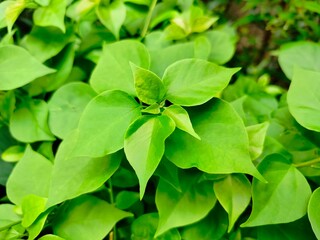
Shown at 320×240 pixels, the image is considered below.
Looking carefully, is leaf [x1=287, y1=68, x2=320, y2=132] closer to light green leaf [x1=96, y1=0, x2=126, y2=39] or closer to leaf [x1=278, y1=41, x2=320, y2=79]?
leaf [x1=278, y1=41, x2=320, y2=79]

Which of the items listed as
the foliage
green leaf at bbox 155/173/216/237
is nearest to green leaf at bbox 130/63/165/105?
the foliage

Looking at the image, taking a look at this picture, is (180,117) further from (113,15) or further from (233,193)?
(113,15)

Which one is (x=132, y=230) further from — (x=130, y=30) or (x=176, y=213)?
(x=130, y=30)

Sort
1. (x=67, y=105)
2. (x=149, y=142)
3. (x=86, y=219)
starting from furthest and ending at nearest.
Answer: (x=67, y=105) < (x=86, y=219) < (x=149, y=142)

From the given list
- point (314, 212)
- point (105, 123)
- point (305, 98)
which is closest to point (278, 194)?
point (314, 212)

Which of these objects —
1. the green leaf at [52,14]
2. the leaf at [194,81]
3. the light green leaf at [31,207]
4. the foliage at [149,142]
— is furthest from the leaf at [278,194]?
the green leaf at [52,14]

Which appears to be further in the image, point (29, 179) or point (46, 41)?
point (46, 41)

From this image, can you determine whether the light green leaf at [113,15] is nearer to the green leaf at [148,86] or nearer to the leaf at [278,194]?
the green leaf at [148,86]
